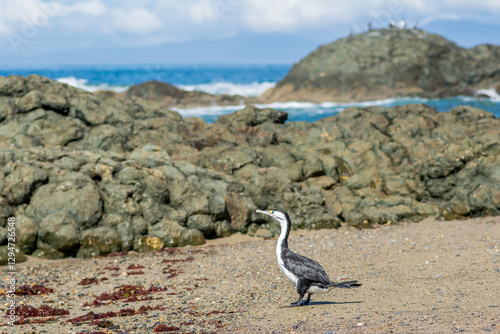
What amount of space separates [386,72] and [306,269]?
2537 inches

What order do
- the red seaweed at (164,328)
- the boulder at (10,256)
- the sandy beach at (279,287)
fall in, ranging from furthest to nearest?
the boulder at (10,256) → the red seaweed at (164,328) → the sandy beach at (279,287)

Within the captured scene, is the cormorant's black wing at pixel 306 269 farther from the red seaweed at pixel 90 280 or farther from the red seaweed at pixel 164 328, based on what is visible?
the red seaweed at pixel 90 280

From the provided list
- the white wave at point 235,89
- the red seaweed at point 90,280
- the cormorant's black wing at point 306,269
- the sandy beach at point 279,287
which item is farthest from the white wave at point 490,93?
the cormorant's black wing at point 306,269

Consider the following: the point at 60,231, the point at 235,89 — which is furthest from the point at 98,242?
the point at 235,89

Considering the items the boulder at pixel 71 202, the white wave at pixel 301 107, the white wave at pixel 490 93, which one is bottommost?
the boulder at pixel 71 202

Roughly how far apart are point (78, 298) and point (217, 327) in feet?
14.7

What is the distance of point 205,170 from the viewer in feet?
65.8

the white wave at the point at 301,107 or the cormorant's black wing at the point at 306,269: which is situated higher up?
the white wave at the point at 301,107

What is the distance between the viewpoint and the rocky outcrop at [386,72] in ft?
226

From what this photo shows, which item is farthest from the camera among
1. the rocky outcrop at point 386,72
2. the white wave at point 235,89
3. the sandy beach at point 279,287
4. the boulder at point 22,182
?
A: the white wave at point 235,89

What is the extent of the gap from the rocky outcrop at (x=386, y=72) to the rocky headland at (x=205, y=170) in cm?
3905

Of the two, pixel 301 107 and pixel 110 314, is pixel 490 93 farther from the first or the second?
pixel 110 314

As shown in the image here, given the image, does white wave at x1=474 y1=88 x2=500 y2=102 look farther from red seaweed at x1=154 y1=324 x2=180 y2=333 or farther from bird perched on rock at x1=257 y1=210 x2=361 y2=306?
red seaweed at x1=154 y1=324 x2=180 y2=333

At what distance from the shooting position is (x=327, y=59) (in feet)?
235
